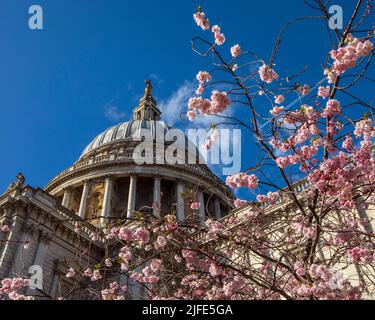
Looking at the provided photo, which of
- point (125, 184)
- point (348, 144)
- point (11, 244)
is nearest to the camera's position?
point (348, 144)

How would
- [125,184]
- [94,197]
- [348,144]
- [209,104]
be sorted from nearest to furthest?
[348,144], [209,104], [94,197], [125,184]

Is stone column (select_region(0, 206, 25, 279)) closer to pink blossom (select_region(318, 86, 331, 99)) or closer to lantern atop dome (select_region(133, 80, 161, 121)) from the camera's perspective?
pink blossom (select_region(318, 86, 331, 99))

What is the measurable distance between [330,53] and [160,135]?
145 feet

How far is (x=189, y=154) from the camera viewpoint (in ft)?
164

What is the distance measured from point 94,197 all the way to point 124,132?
13.4 meters

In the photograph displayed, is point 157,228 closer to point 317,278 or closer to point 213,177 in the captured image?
point 317,278

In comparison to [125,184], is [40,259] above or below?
below

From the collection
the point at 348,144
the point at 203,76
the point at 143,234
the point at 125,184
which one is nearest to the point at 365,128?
the point at 348,144

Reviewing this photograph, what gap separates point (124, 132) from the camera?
51.7 meters

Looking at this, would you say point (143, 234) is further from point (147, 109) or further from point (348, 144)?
point (147, 109)

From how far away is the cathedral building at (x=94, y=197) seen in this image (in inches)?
831

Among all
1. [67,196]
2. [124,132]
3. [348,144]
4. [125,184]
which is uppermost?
[124,132]

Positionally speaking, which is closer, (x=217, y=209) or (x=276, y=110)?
(x=276, y=110)
